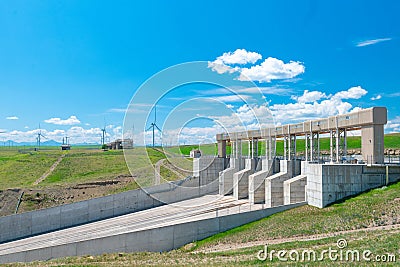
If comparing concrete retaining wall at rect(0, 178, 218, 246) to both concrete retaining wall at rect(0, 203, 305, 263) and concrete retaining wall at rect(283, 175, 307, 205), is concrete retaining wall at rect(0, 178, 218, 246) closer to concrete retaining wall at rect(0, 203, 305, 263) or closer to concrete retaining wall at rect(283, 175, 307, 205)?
concrete retaining wall at rect(0, 203, 305, 263)

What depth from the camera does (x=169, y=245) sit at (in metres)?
25.1

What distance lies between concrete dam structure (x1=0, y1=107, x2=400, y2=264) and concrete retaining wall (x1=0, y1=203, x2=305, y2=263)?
0.21 feet

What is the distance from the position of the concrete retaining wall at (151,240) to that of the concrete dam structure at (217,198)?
0.06 metres

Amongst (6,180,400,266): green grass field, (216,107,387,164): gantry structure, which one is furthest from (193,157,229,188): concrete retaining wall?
(6,180,400,266): green grass field

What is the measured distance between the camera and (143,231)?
24.8m

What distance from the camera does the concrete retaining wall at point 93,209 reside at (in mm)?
34812

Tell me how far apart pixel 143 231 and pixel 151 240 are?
823 millimetres

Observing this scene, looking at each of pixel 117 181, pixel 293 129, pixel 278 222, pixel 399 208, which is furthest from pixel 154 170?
pixel 399 208

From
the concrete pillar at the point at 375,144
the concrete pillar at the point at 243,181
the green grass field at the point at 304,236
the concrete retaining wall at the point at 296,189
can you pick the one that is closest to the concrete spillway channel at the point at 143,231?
the green grass field at the point at 304,236

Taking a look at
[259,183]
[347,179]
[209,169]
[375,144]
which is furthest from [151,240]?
[209,169]

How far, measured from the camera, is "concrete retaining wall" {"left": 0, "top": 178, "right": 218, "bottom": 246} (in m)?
34.8

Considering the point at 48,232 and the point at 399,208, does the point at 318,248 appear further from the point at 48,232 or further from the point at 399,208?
the point at 48,232

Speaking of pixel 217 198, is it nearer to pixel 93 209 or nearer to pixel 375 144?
pixel 93 209

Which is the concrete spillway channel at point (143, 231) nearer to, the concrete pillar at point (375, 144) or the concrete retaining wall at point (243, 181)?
the concrete retaining wall at point (243, 181)
